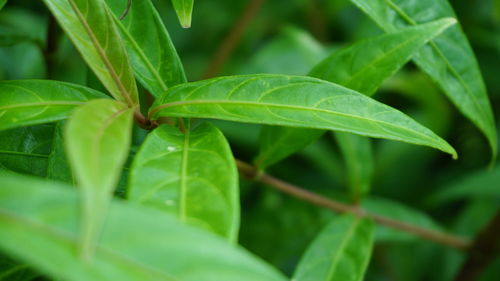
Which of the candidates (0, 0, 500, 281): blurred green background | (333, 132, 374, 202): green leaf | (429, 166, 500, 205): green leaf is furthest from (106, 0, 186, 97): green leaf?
(429, 166, 500, 205): green leaf

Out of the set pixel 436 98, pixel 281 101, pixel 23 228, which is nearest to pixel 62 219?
pixel 23 228

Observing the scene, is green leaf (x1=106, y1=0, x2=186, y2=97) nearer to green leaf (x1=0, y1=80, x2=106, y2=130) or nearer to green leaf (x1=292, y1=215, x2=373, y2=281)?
green leaf (x1=0, y1=80, x2=106, y2=130)

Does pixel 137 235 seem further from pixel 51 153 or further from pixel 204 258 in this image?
pixel 51 153

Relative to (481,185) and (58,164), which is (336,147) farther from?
(58,164)

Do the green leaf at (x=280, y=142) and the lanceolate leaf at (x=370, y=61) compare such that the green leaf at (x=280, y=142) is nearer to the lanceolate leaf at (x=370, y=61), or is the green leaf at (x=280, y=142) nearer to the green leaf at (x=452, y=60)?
the lanceolate leaf at (x=370, y=61)

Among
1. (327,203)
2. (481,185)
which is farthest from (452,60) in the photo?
(481,185)

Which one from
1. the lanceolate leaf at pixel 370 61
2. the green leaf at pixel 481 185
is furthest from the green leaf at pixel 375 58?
the green leaf at pixel 481 185
